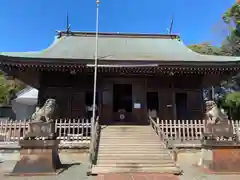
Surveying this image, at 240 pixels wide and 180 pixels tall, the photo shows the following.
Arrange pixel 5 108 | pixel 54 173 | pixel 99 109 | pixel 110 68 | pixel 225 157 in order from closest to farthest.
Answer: pixel 54 173, pixel 225 157, pixel 110 68, pixel 99 109, pixel 5 108

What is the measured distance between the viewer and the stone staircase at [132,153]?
743cm

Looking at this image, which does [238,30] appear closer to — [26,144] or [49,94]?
[49,94]

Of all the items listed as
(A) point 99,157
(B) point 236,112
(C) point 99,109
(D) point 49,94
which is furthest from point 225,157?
(B) point 236,112

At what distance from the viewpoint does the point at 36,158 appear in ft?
23.4

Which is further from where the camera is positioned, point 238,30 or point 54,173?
point 238,30

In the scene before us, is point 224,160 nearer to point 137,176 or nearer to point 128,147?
point 137,176

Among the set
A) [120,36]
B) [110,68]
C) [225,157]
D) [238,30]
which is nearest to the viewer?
[225,157]

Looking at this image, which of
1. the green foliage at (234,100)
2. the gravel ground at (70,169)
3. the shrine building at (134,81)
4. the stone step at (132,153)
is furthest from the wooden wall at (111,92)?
the green foliage at (234,100)

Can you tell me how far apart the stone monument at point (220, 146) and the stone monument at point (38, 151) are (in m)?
5.00

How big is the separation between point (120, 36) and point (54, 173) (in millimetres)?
13912

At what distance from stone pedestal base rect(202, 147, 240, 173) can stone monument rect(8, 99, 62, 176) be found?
498 cm

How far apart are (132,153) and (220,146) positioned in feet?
10.1

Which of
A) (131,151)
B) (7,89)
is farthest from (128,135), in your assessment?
(7,89)

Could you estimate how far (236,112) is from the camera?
821 inches
